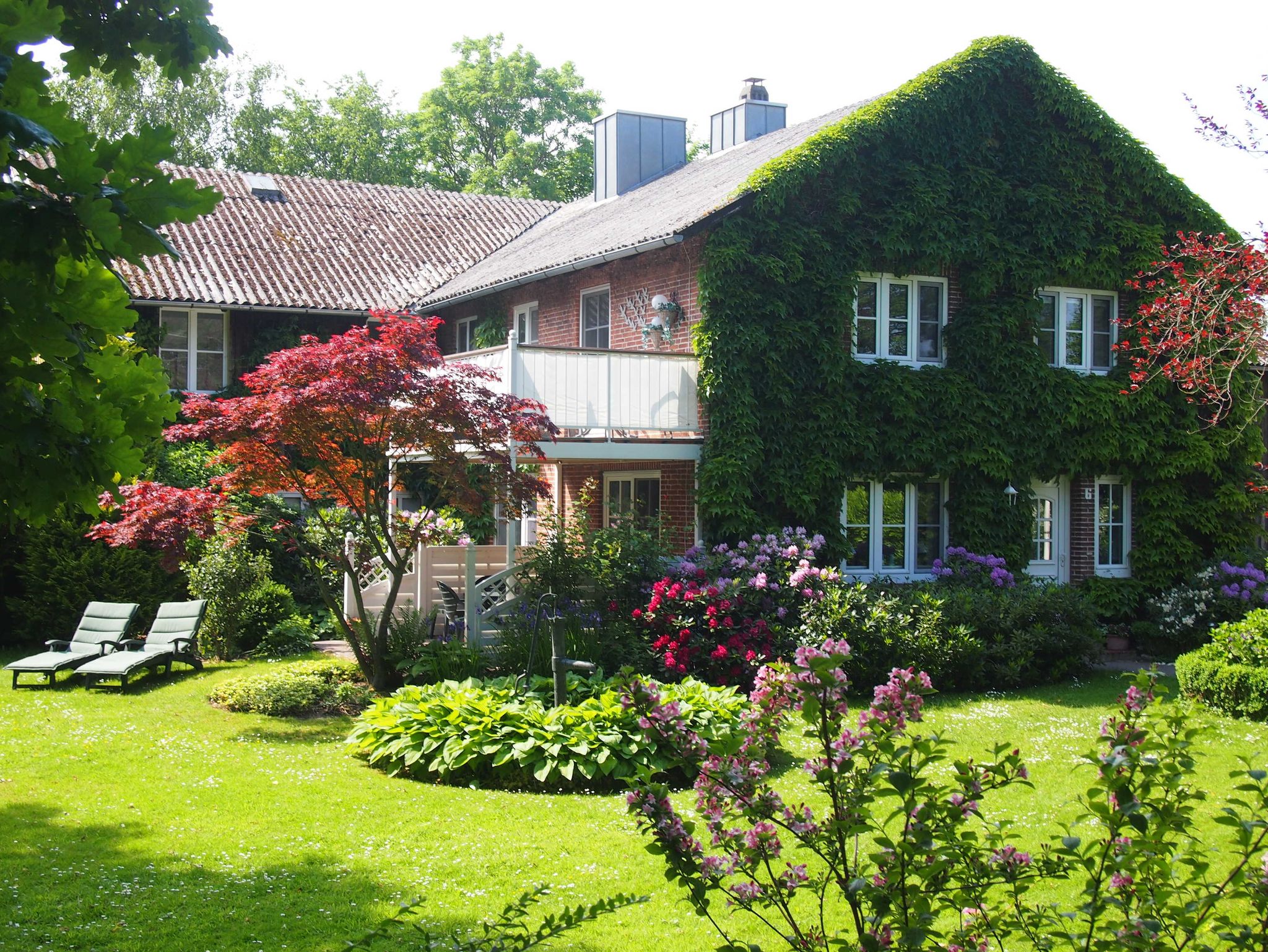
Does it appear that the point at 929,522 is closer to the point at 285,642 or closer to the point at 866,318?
the point at 866,318

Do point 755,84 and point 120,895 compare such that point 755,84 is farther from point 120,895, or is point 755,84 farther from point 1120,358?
point 120,895

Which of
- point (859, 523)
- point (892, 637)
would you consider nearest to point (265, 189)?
point (859, 523)

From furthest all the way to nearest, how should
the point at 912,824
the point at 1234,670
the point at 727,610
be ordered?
the point at 727,610
the point at 1234,670
the point at 912,824

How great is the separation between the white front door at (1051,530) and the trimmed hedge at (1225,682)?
16.8 ft

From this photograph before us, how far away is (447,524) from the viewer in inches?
722

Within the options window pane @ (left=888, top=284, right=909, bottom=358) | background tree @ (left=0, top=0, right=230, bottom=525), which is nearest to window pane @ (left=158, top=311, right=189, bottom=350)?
window pane @ (left=888, top=284, right=909, bottom=358)

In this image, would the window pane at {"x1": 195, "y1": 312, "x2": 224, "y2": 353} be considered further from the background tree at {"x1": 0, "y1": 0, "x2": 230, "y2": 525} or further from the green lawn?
the background tree at {"x1": 0, "y1": 0, "x2": 230, "y2": 525}

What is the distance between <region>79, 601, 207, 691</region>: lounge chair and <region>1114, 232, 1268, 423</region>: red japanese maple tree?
41.5 feet

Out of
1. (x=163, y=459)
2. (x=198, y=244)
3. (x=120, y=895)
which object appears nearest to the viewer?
(x=120, y=895)

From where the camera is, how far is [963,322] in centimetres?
1747

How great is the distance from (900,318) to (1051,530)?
4270 millimetres

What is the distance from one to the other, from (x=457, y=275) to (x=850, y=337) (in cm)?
1013

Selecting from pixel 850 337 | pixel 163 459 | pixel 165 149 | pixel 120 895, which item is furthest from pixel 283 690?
pixel 165 149

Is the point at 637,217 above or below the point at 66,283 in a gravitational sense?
above
